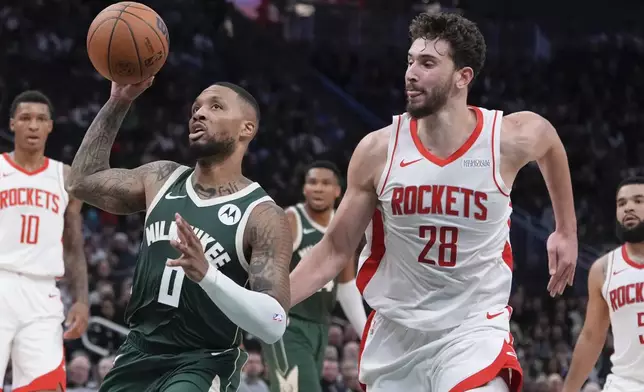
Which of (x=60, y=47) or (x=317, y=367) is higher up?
A: (x=60, y=47)

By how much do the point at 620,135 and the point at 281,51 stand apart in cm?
667

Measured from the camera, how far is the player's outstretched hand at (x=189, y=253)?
3619 millimetres

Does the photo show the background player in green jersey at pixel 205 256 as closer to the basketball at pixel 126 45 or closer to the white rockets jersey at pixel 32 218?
the basketball at pixel 126 45

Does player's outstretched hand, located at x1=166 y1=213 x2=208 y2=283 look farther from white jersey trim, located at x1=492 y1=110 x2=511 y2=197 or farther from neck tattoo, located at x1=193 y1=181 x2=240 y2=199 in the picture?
white jersey trim, located at x1=492 y1=110 x2=511 y2=197

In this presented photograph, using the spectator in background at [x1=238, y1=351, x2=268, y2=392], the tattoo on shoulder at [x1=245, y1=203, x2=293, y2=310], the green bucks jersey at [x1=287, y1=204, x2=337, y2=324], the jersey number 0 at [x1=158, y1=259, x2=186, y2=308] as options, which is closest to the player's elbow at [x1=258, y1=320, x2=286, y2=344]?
the tattoo on shoulder at [x1=245, y1=203, x2=293, y2=310]

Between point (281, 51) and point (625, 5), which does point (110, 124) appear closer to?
point (281, 51)

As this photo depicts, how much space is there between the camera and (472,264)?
4508 millimetres

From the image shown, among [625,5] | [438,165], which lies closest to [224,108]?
[438,165]

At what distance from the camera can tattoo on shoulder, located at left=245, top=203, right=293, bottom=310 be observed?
13.5 ft

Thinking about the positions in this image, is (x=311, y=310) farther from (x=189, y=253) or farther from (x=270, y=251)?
(x=189, y=253)

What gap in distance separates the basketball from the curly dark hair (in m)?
1.16

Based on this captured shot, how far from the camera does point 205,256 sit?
4000mm

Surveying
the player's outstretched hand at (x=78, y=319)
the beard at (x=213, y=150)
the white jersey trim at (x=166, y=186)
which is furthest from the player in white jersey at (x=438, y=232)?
the player's outstretched hand at (x=78, y=319)

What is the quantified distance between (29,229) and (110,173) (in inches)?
101
